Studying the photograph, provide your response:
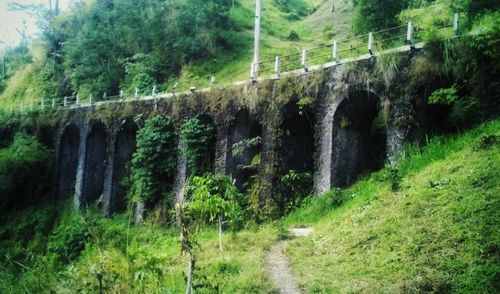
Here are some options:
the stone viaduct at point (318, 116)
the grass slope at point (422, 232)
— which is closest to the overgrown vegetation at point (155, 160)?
the stone viaduct at point (318, 116)

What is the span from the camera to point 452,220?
8984 millimetres

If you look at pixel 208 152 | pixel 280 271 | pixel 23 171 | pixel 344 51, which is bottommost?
pixel 280 271

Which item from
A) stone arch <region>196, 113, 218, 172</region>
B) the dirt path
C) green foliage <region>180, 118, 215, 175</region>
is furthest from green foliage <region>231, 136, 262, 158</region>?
the dirt path

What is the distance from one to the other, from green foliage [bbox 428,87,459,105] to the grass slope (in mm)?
1021

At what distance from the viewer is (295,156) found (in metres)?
17.6

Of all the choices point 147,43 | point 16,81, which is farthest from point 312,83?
point 16,81

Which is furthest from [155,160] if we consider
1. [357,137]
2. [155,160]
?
[357,137]

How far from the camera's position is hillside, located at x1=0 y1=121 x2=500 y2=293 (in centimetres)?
659

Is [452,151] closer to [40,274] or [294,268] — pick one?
[294,268]

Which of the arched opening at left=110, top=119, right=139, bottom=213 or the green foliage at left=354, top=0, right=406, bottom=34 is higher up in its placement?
the green foliage at left=354, top=0, right=406, bottom=34

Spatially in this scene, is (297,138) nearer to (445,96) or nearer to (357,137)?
(357,137)

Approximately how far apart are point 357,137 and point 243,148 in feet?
14.9

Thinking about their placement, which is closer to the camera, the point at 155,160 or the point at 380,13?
the point at 380,13

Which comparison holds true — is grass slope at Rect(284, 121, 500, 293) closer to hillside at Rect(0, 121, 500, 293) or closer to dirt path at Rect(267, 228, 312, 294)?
hillside at Rect(0, 121, 500, 293)
